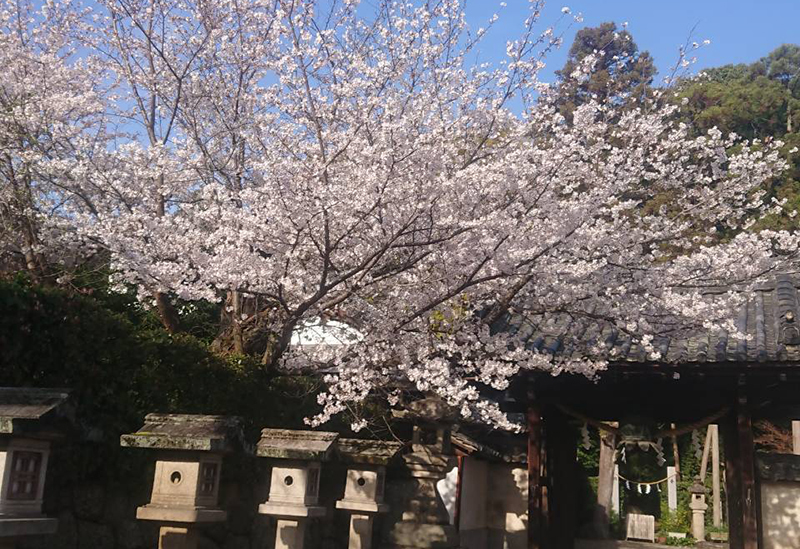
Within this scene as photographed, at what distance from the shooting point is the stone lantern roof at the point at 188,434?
5.51m

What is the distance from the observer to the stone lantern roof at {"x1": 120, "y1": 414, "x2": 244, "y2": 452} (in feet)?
18.1

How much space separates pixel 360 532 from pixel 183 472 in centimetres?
404

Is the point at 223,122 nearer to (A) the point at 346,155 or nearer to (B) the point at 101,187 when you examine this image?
(B) the point at 101,187

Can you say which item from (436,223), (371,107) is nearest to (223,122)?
(371,107)

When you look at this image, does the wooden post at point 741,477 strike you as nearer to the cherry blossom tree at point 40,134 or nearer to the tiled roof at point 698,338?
the tiled roof at point 698,338

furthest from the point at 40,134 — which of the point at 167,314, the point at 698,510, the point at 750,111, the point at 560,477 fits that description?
the point at 750,111

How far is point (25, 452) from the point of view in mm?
4598

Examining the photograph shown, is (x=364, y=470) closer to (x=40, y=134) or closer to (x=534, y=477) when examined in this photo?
(x=534, y=477)

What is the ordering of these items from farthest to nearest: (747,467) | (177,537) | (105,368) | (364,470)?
(747,467), (364,470), (105,368), (177,537)

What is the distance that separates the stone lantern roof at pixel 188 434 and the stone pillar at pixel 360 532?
12.0 feet

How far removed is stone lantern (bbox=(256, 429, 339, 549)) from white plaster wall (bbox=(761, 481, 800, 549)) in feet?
19.3

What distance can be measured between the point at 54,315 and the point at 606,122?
21.2 feet

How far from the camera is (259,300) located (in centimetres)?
1002

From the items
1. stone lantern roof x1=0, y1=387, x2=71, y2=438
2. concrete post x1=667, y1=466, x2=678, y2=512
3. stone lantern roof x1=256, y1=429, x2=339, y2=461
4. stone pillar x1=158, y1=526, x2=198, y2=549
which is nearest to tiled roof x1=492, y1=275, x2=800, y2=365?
stone lantern roof x1=256, y1=429, x2=339, y2=461
